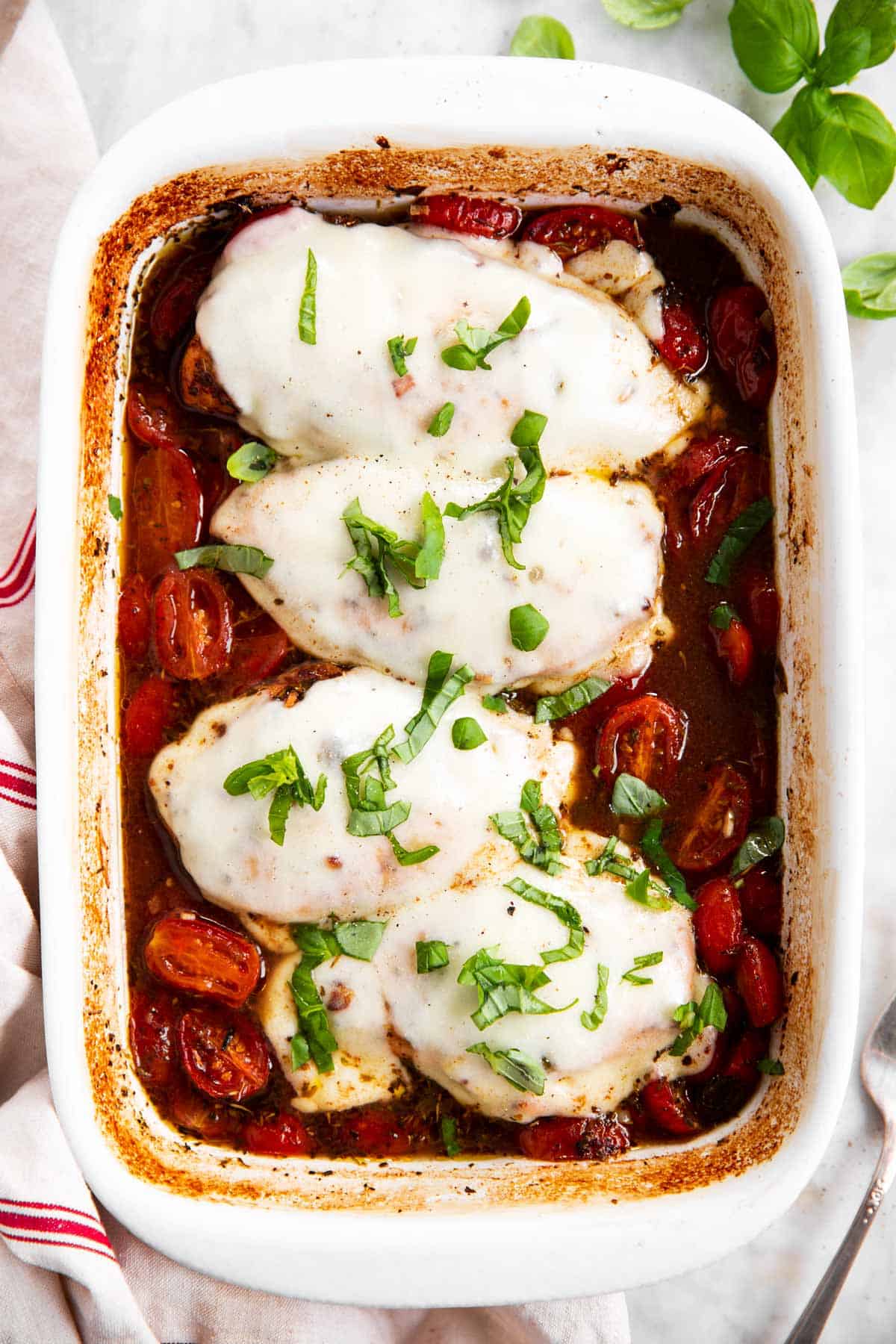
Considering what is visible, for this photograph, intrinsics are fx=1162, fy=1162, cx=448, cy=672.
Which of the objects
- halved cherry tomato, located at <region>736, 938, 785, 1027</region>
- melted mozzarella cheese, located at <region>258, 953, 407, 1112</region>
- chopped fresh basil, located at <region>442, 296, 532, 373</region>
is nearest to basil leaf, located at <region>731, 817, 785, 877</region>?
halved cherry tomato, located at <region>736, 938, 785, 1027</region>

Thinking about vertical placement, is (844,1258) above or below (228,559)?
below

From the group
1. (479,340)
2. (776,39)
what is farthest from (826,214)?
(479,340)

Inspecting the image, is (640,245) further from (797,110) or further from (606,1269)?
(606,1269)

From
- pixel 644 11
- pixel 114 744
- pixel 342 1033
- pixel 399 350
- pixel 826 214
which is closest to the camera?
pixel 399 350

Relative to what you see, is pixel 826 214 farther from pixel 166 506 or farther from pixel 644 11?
pixel 166 506

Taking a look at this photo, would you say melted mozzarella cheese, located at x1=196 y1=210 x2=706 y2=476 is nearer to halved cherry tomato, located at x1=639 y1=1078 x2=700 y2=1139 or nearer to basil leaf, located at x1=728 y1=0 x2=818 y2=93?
basil leaf, located at x1=728 y1=0 x2=818 y2=93
